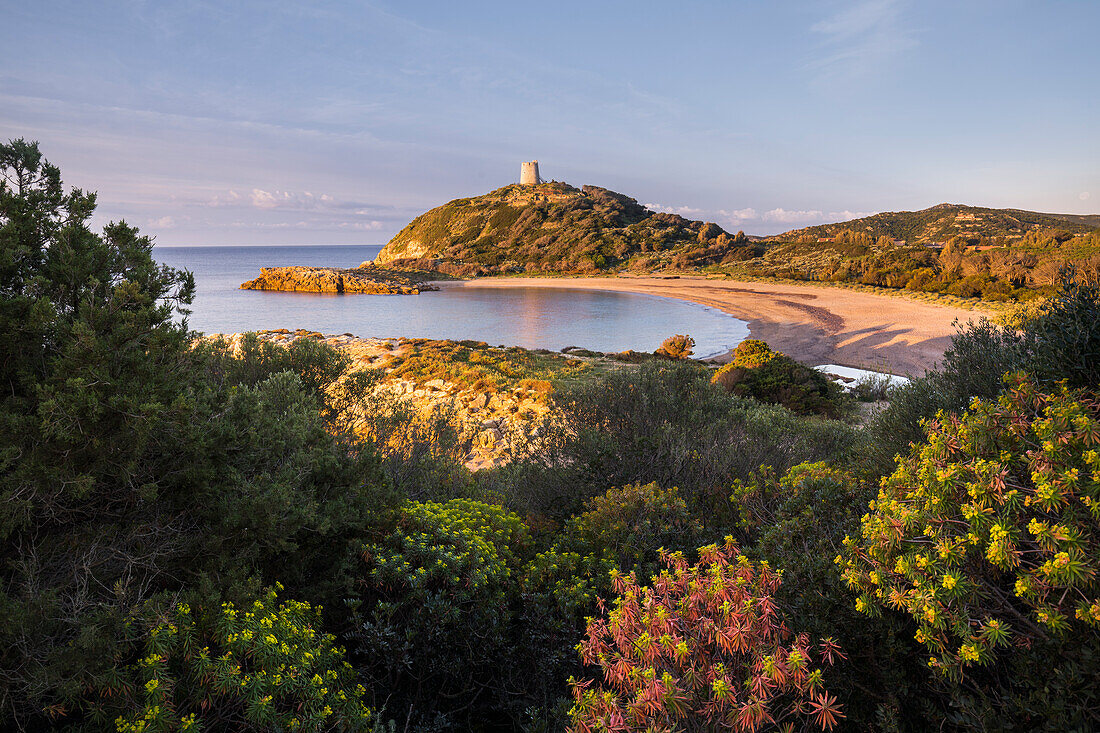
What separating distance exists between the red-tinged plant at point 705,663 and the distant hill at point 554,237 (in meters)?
76.8

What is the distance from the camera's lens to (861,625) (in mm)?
2949

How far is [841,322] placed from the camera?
32.5m

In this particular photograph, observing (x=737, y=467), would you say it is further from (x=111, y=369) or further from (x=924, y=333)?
(x=924, y=333)

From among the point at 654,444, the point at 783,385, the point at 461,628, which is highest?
the point at 654,444

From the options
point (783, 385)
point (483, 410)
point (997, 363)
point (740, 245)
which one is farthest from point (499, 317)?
point (740, 245)

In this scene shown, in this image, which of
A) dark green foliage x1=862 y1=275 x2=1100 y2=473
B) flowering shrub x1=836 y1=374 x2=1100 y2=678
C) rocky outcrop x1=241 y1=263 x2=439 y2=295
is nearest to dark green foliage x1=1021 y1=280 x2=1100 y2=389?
dark green foliage x1=862 y1=275 x2=1100 y2=473

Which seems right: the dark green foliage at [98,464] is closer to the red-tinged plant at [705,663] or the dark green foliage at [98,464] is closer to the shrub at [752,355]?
the red-tinged plant at [705,663]

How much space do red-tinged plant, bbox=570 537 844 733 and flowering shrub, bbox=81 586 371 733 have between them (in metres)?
1.31

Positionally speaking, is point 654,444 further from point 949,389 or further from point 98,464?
point 98,464

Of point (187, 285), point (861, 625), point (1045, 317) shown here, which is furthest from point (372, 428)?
point (1045, 317)

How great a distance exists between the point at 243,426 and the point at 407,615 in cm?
181

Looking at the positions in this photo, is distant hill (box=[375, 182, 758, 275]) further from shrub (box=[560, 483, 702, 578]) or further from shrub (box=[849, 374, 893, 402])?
shrub (box=[560, 483, 702, 578])

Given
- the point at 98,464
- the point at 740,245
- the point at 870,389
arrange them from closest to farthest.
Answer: the point at 98,464 < the point at 870,389 < the point at 740,245

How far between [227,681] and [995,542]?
11.2 ft
